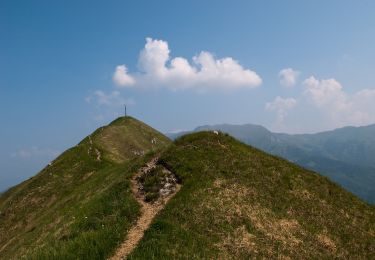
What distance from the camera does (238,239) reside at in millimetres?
28562

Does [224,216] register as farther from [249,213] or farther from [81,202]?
[81,202]

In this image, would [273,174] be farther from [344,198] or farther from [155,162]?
[155,162]

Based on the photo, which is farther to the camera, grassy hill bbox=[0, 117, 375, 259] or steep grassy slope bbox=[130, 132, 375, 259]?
grassy hill bbox=[0, 117, 375, 259]

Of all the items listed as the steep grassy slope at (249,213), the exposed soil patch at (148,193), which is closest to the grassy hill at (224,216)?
the steep grassy slope at (249,213)

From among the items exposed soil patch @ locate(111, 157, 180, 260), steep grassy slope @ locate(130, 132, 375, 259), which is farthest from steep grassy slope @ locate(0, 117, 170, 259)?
steep grassy slope @ locate(130, 132, 375, 259)

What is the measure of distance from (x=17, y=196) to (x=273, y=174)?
55.3 meters

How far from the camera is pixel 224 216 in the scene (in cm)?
3111

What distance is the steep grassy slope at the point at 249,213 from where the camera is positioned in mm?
27781

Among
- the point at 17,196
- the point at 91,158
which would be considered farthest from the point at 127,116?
the point at 17,196

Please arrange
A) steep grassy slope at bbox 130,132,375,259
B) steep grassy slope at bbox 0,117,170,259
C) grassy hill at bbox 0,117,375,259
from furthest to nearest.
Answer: steep grassy slope at bbox 0,117,170,259 → grassy hill at bbox 0,117,375,259 → steep grassy slope at bbox 130,132,375,259

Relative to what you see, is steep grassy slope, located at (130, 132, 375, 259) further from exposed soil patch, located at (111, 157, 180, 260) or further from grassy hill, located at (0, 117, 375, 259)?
exposed soil patch, located at (111, 157, 180, 260)

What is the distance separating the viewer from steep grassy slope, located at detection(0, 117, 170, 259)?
30125 mm

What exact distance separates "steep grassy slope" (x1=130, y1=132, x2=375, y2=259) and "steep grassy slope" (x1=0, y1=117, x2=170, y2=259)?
408 cm

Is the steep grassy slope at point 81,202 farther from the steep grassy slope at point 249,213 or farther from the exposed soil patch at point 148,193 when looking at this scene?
the steep grassy slope at point 249,213
